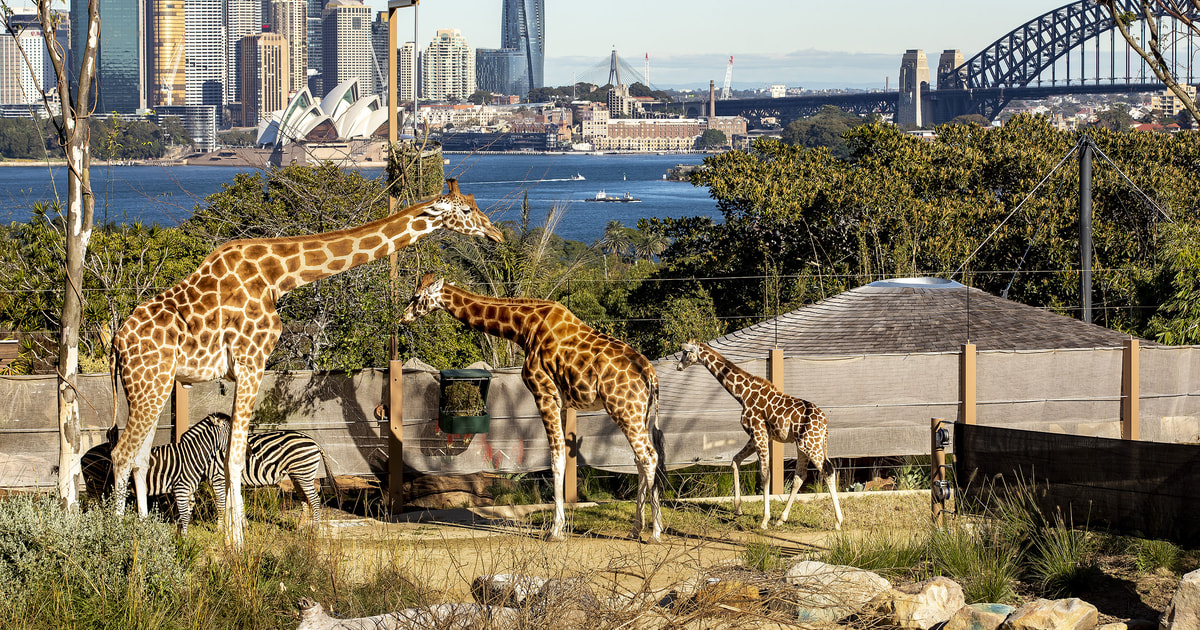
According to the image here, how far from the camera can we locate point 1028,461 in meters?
9.20

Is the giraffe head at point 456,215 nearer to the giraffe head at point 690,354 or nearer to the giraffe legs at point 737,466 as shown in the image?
the giraffe head at point 690,354

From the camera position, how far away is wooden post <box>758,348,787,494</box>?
11.7m

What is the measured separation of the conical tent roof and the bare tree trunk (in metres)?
7.07

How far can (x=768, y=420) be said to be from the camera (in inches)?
420

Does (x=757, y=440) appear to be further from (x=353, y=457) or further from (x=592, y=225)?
(x=592, y=225)

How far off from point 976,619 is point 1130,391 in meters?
6.20

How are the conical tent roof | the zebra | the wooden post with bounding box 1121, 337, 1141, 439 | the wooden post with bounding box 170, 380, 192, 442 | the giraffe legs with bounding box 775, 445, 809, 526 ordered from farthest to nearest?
1. the conical tent roof
2. the wooden post with bounding box 1121, 337, 1141, 439
3. the wooden post with bounding box 170, 380, 192, 442
4. the giraffe legs with bounding box 775, 445, 809, 526
5. the zebra

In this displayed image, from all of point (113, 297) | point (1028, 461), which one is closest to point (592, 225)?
point (113, 297)

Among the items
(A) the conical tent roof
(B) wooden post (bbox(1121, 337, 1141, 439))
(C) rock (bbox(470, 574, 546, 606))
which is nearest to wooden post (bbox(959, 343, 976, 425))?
(A) the conical tent roof

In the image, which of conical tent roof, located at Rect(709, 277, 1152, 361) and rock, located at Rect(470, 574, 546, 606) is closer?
rock, located at Rect(470, 574, 546, 606)

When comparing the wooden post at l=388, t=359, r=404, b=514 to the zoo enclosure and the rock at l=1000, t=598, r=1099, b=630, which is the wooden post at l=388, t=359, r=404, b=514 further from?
the rock at l=1000, t=598, r=1099, b=630

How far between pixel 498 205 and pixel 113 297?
561cm

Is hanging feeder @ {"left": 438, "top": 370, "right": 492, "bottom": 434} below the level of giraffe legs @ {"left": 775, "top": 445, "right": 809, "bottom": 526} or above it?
above

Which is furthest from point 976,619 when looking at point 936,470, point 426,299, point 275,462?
point 275,462
